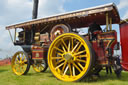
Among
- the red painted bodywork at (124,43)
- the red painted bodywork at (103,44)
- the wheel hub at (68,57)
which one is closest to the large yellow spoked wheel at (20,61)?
the wheel hub at (68,57)

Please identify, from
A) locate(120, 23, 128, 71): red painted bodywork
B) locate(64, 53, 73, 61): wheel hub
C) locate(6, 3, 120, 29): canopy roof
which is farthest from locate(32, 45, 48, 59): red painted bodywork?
locate(120, 23, 128, 71): red painted bodywork

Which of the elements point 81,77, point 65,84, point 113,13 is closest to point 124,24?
point 113,13

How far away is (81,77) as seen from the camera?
4441mm

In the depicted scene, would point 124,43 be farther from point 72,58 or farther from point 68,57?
point 68,57

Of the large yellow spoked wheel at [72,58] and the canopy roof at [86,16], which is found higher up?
the canopy roof at [86,16]

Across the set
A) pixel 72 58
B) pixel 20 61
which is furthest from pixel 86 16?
pixel 20 61

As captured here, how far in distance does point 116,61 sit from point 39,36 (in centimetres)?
405

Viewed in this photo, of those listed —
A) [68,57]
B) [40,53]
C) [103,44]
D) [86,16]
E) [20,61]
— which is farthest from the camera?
[20,61]

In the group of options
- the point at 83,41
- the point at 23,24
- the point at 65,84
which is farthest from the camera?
the point at 23,24

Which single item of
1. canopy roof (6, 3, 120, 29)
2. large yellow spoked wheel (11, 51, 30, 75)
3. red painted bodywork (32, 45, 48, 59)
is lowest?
large yellow spoked wheel (11, 51, 30, 75)

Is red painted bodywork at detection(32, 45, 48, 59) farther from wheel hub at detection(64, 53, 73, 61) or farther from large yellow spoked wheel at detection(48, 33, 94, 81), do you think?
wheel hub at detection(64, 53, 73, 61)

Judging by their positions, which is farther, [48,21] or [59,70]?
[48,21]

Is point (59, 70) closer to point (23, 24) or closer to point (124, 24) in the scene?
point (23, 24)

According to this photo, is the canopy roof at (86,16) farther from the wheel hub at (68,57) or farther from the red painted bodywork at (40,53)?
the wheel hub at (68,57)
